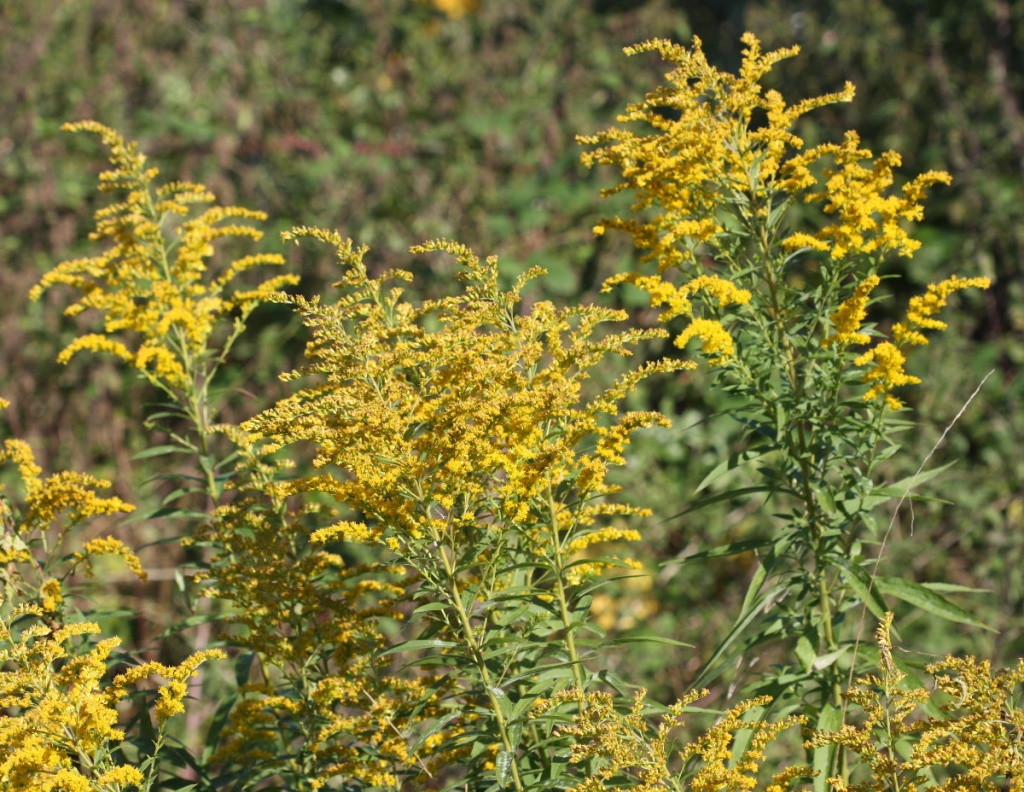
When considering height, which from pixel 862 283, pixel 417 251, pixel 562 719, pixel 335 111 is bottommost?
pixel 562 719

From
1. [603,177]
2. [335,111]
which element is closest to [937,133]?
[603,177]

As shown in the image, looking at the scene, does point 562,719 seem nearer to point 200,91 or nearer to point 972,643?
point 972,643

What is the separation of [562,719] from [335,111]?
6307mm

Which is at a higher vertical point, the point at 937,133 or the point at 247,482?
the point at 937,133

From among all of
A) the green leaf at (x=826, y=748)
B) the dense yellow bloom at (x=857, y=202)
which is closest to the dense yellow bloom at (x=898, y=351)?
the dense yellow bloom at (x=857, y=202)

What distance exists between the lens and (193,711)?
5.11 metres

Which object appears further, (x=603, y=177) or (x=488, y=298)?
(x=603, y=177)

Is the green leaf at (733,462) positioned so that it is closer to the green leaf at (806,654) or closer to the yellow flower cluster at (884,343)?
the yellow flower cluster at (884,343)

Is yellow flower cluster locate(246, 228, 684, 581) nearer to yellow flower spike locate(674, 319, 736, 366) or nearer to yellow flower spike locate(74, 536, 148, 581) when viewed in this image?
yellow flower spike locate(674, 319, 736, 366)

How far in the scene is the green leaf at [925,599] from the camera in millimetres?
2424

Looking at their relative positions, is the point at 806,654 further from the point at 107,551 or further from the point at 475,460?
the point at 107,551

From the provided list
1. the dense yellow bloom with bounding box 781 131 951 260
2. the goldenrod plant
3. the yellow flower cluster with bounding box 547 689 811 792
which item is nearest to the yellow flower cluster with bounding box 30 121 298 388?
the goldenrod plant

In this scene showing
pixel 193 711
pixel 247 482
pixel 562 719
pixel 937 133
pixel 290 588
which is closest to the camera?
pixel 562 719

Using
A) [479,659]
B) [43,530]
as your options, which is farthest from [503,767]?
[43,530]
